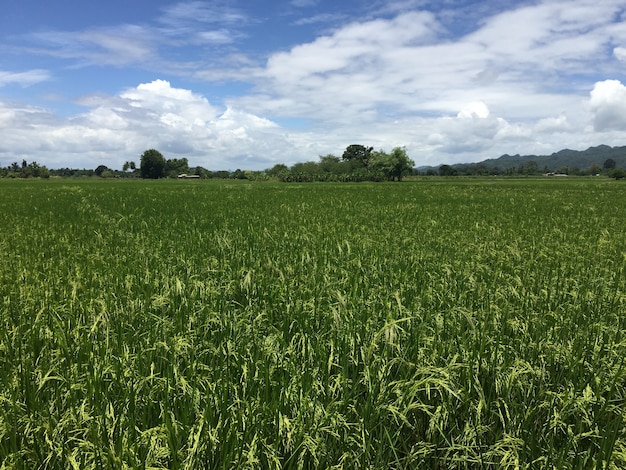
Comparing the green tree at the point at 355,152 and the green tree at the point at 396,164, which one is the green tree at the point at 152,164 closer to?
the green tree at the point at 355,152

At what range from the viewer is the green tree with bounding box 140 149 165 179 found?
164500 mm

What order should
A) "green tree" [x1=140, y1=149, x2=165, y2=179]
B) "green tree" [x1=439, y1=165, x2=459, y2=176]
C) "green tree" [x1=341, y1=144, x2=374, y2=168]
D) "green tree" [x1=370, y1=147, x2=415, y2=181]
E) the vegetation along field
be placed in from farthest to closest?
"green tree" [x1=341, y1=144, x2=374, y2=168], "green tree" [x1=439, y1=165, x2=459, y2=176], "green tree" [x1=140, y1=149, x2=165, y2=179], "green tree" [x1=370, y1=147, x2=415, y2=181], the vegetation along field

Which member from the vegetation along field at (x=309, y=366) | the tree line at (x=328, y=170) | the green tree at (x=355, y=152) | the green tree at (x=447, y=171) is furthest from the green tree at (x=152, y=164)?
the vegetation along field at (x=309, y=366)

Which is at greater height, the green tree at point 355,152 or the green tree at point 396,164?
the green tree at point 355,152

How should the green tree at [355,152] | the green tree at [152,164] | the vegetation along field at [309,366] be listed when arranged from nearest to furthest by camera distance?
the vegetation along field at [309,366], the green tree at [152,164], the green tree at [355,152]

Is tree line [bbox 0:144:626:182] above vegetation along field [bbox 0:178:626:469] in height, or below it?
above

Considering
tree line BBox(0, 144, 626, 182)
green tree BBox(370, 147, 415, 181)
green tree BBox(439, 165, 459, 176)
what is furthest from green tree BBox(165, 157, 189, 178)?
green tree BBox(439, 165, 459, 176)

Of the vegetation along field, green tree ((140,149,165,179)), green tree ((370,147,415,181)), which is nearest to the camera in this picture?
the vegetation along field

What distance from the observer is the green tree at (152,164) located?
164 metres

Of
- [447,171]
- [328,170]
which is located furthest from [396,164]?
[447,171]

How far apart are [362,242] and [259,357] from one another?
649 centimetres

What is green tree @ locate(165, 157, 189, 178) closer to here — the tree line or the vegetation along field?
the tree line

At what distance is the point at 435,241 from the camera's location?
1046 cm

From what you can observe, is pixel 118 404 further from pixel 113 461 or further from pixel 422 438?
pixel 422 438
